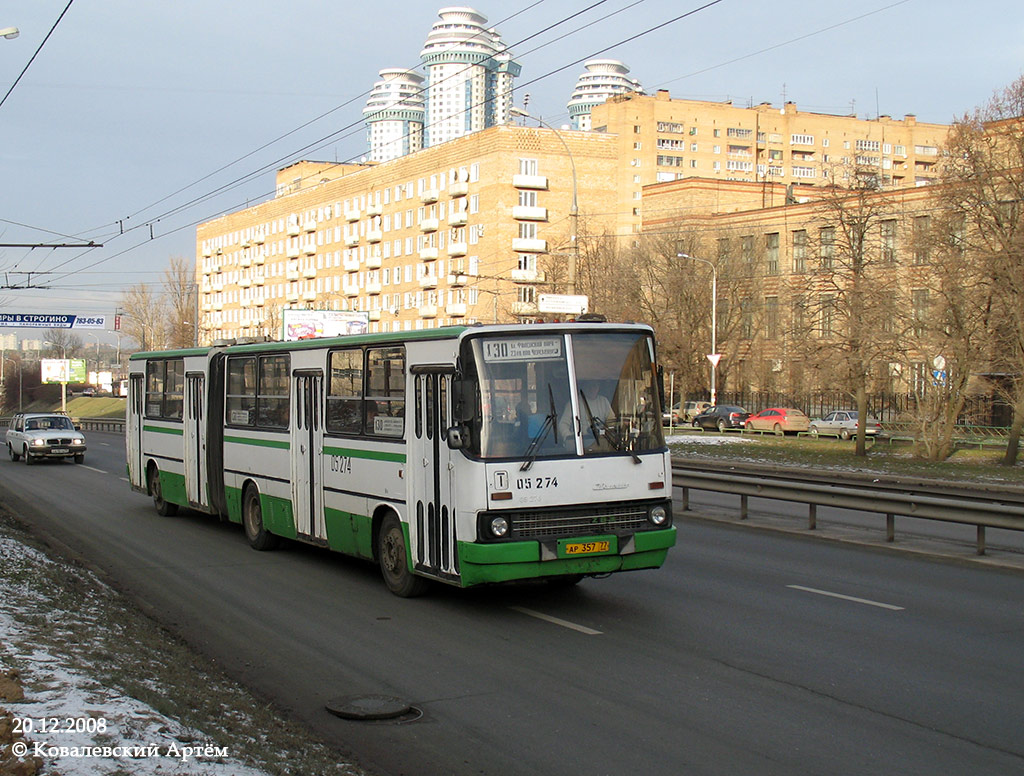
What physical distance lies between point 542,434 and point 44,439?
29.0 m

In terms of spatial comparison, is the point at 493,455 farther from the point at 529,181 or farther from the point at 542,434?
the point at 529,181

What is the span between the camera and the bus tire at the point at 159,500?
62.8ft

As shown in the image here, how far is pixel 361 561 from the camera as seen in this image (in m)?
13.7

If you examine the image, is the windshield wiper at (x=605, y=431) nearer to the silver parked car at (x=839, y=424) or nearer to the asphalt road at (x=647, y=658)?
the asphalt road at (x=647, y=658)

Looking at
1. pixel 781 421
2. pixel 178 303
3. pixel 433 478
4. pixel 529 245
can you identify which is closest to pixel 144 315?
pixel 178 303

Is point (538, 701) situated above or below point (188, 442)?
below

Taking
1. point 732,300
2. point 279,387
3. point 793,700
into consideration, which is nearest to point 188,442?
point 279,387

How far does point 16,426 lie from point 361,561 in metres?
27.7

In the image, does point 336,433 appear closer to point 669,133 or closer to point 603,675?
point 603,675

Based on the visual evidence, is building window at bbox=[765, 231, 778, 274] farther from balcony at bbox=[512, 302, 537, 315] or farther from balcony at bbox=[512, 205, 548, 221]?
balcony at bbox=[512, 205, 548, 221]

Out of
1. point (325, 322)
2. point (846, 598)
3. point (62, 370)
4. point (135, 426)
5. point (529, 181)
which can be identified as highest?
point (529, 181)

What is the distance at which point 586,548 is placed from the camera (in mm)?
9742

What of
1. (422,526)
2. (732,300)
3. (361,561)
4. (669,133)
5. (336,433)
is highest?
(669,133)

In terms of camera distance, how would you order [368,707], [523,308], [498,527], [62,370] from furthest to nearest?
1. [62,370]
2. [523,308]
3. [498,527]
4. [368,707]
